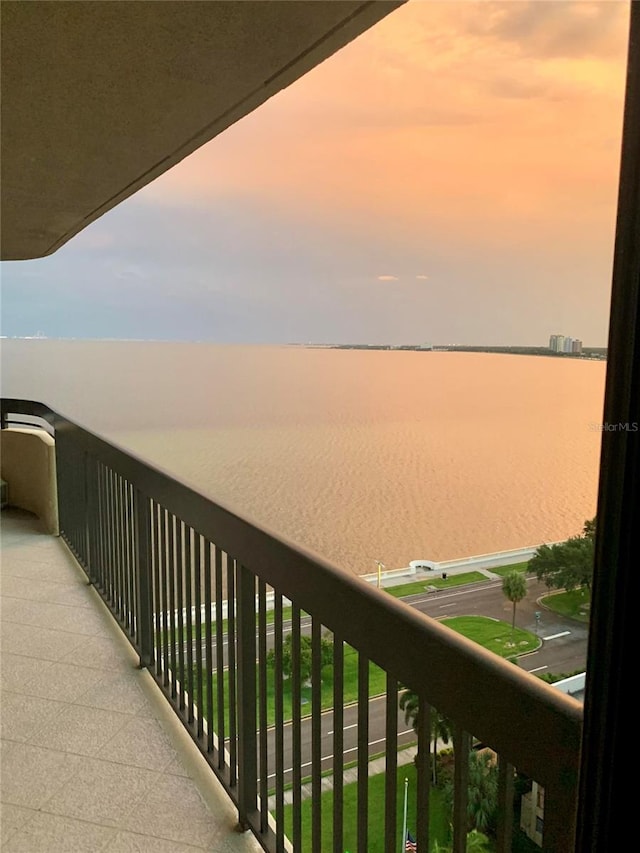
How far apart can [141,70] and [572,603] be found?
1.63m

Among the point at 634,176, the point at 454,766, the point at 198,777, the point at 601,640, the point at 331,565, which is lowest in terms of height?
the point at 198,777

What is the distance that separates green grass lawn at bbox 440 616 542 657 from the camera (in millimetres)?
945

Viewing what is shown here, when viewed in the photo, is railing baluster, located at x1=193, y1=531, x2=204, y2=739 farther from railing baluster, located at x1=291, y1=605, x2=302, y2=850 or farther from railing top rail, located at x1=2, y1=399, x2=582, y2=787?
railing baluster, located at x1=291, y1=605, x2=302, y2=850

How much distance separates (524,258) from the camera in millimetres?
1726

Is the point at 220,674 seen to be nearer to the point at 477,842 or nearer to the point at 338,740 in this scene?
the point at 338,740

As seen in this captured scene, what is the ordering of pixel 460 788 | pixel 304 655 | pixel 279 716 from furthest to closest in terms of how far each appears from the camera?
pixel 279 716
pixel 304 655
pixel 460 788

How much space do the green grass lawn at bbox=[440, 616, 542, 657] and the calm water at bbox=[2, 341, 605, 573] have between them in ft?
0.58

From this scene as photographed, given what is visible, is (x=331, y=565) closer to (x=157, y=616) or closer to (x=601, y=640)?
(x=601, y=640)

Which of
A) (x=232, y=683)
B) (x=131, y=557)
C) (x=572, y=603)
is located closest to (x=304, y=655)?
(x=232, y=683)

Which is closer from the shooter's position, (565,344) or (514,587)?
(565,344)

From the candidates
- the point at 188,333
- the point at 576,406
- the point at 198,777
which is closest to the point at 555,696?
the point at 576,406

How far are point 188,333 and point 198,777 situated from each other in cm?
252

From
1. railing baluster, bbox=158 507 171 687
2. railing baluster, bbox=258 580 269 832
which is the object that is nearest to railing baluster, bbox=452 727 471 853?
railing baluster, bbox=258 580 269 832

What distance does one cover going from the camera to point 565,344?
3.44 ft
